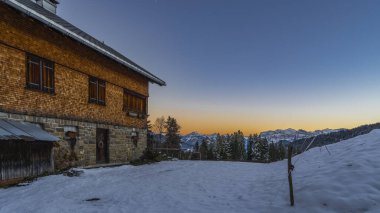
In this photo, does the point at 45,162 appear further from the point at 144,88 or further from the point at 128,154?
the point at 144,88

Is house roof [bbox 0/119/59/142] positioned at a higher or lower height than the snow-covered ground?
higher

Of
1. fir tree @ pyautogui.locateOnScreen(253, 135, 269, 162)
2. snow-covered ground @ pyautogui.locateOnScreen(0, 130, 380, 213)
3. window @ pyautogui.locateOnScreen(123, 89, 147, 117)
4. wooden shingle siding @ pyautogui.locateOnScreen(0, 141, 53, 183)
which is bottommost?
fir tree @ pyautogui.locateOnScreen(253, 135, 269, 162)

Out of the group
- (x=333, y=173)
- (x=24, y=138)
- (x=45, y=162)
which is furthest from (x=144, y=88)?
(x=333, y=173)

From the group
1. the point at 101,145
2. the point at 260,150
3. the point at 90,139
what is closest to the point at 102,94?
the point at 90,139

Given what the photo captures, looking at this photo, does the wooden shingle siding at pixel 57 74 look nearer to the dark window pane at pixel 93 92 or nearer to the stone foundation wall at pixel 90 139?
the stone foundation wall at pixel 90 139

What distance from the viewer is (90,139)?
15.1m

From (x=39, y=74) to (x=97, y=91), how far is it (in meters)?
4.26

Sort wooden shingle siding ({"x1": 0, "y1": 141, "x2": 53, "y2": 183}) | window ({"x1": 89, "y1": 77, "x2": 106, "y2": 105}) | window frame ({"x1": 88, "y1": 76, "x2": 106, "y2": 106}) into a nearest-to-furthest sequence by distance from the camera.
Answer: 1. wooden shingle siding ({"x1": 0, "y1": 141, "x2": 53, "y2": 183})
2. window frame ({"x1": 88, "y1": 76, "x2": 106, "y2": 106})
3. window ({"x1": 89, "y1": 77, "x2": 106, "y2": 105})

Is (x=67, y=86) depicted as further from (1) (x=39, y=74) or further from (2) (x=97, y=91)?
(2) (x=97, y=91)

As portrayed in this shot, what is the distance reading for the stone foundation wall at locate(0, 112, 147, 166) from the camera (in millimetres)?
12145

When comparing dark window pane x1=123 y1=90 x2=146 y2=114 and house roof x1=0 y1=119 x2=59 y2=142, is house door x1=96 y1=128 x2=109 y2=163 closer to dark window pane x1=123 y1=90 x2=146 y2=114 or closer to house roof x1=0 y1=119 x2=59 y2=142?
dark window pane x1=123 y1=90 x2=146 y2=114

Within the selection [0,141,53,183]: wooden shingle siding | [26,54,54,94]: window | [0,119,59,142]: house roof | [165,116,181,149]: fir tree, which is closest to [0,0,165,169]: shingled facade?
[26,54,54,94]: window

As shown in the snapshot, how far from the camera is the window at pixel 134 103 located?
751 inches

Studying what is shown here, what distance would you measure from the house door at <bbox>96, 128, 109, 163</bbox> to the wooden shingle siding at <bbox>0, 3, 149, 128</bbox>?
716 millimetres
